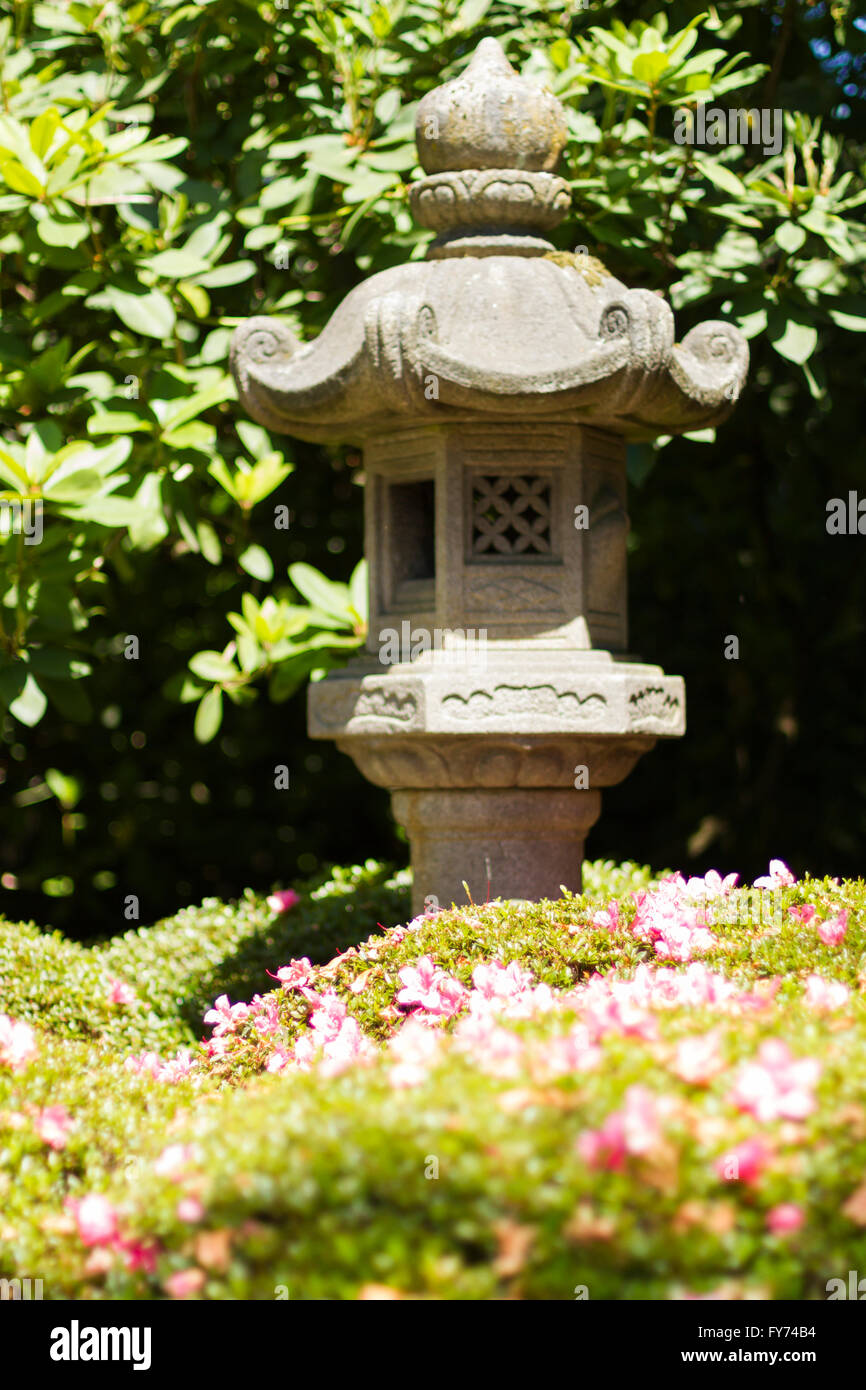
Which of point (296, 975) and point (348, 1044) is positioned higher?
point (296, 975)

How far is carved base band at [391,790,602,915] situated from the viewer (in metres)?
3.97

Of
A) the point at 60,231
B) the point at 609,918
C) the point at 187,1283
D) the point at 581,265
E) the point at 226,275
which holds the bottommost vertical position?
the point at 187,1283

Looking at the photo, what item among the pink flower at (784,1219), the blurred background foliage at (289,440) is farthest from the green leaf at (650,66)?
the pink flower at (784,1219)

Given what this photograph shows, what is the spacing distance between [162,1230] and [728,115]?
4249 millimetres

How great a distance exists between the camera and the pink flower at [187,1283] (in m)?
1.73

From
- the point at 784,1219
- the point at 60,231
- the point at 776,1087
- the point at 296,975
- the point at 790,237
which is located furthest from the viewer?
the point at 790,237

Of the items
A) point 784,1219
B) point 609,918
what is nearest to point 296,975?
point 609,918

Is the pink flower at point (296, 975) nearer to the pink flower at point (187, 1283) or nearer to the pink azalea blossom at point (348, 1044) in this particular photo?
the pink azalea blossom at point (348, 1044)

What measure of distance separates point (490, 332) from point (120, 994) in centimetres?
211

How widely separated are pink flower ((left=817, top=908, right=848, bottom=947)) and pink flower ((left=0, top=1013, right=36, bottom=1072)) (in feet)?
5.45

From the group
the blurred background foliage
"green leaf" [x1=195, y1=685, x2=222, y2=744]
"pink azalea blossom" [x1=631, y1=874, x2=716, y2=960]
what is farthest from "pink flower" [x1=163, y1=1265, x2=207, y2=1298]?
"green leaf" [x1=195, y1=685, x2=222, y2=744]

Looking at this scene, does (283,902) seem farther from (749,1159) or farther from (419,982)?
(749,1159)

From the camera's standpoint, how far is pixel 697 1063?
1833 mm

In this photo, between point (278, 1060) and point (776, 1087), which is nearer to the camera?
point (776, 1087)
